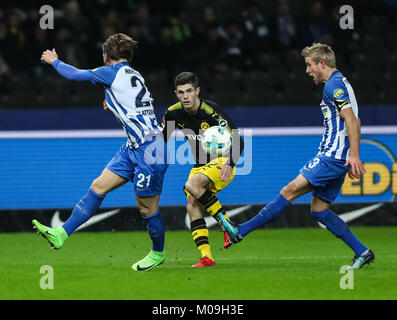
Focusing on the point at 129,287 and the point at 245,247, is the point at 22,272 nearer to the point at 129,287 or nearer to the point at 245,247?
the point at 129,287

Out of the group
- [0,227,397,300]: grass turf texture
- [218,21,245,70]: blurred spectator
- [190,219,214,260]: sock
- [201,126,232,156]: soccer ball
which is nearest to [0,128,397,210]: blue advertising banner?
[0,227,397,300]: grass turf texture

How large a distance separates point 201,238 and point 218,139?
88cm

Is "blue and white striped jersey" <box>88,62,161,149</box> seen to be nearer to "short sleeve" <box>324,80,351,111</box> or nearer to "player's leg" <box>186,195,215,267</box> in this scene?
"player's leg" <box>186,195,215,267</box>

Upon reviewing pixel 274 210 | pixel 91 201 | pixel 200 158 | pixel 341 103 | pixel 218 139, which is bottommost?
pixel 274 210

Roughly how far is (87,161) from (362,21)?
6913 mm

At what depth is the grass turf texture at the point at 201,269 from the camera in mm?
6066

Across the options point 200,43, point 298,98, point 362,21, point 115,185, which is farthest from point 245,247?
point 362,21

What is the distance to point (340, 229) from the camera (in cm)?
718

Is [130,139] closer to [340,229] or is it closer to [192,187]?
[192,187]

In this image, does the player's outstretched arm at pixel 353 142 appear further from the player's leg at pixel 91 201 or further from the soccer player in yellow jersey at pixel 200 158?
the player's leg at pixel 91 201

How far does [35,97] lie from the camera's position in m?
13.3

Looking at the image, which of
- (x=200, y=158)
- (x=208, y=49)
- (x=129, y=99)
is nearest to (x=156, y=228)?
(x=200, y=158)

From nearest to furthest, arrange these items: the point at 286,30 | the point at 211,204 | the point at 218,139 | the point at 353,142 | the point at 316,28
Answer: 1. the point at 353,142
2. the point at 211,204
3. the point at 218,139
4. the point at 316,28
5. the point at 286,30

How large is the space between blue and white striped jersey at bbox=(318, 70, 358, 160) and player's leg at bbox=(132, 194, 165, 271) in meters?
1.46
